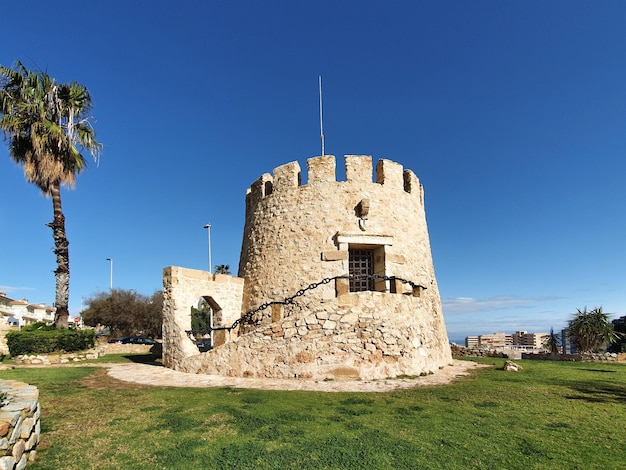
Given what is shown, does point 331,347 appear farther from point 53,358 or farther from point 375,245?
point 53,358

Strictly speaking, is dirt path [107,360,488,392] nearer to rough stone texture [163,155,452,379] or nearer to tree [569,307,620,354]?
rough stone texture [163,155,452,379]

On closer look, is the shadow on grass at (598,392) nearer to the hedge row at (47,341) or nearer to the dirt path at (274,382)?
the dirt path at (274,382)

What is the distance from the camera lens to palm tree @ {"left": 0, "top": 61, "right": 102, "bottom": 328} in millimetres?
16484

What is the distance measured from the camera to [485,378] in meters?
10.4

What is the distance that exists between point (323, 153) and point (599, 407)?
11.0 m

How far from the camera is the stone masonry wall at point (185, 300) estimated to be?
39.9ft

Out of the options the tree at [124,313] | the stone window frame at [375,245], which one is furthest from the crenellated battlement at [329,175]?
the tree at [124,313]

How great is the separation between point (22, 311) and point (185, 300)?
60.6 meters

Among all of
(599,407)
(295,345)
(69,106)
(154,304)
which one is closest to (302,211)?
(295,345)

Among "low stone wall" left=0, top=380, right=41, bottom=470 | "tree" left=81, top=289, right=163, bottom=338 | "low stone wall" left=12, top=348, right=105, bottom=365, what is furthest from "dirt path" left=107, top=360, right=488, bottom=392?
"tree" left=81, top=289, right=163, bottom=338

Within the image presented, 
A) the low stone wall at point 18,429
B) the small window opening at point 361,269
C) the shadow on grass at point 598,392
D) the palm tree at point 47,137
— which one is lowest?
the shadow on grass at point 598,392

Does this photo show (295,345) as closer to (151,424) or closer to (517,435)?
(151,424)

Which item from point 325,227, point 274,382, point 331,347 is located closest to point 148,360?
point 274,382

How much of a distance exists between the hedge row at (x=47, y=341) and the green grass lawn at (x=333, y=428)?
772cm
